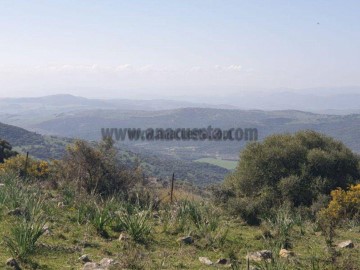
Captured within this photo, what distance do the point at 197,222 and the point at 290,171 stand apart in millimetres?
8493

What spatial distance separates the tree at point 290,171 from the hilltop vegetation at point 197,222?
4 cm

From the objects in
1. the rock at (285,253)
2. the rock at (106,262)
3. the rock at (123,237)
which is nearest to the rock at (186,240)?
the rock at (123,237)

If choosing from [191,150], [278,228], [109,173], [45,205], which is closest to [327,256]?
[278,228]

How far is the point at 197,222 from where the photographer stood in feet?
36.0

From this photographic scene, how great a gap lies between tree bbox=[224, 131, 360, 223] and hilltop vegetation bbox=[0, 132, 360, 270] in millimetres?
44

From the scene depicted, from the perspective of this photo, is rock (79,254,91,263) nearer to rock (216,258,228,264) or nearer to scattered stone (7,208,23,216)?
rock (216,258,228,264)

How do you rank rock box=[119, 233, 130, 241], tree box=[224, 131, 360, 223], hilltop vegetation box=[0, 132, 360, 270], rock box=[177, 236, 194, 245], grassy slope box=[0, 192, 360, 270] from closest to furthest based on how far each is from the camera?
grassy slope box=[0, 192, 360, 270] < hilltop vegetation box=[0, 132, 360, 270] < rock box=[119, 233, 130, 241] < rock box=[177, 236, 194, 245] < tree box=[224, 131, 360, 223]

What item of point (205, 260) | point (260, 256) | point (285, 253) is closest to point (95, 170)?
point (205, 260)

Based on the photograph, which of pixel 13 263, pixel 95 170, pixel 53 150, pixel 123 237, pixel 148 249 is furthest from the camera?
pixel 53 150

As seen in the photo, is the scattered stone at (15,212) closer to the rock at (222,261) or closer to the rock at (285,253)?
the rock at (222,261)

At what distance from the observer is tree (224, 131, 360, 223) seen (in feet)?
57.7

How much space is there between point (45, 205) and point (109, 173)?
29.5ft

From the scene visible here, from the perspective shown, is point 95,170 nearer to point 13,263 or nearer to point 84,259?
point 84,259

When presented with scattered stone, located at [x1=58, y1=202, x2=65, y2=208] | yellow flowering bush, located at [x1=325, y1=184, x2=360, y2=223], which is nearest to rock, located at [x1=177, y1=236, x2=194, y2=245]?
scattered stone, located at [x1=58, y1=202, x2=65, y2=208]
